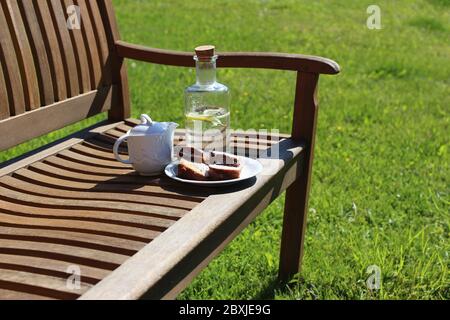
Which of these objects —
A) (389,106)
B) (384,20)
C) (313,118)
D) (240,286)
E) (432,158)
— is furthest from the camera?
(384,20)

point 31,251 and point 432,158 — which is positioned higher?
point 31,251

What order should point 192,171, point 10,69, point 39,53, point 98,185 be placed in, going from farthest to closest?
point 39,53, point 10,69, point 98,185, point 192,171

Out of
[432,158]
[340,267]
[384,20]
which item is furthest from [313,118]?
[384,20]

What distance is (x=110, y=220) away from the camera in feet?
6.69

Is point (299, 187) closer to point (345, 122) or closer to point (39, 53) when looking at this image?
point (39, 53)

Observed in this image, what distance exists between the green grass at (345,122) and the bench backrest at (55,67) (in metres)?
0.86

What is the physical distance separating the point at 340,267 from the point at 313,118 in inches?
27.0

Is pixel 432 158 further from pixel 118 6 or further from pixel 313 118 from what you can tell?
pixel 118 6

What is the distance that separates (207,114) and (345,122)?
8.99 feet

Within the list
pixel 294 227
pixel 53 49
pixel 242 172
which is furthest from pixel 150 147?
pixel 294 227

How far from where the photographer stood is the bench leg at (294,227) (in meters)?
2.87

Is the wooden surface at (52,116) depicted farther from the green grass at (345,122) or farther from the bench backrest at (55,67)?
the green grass at (345,122)

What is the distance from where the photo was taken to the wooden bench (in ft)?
5.78
